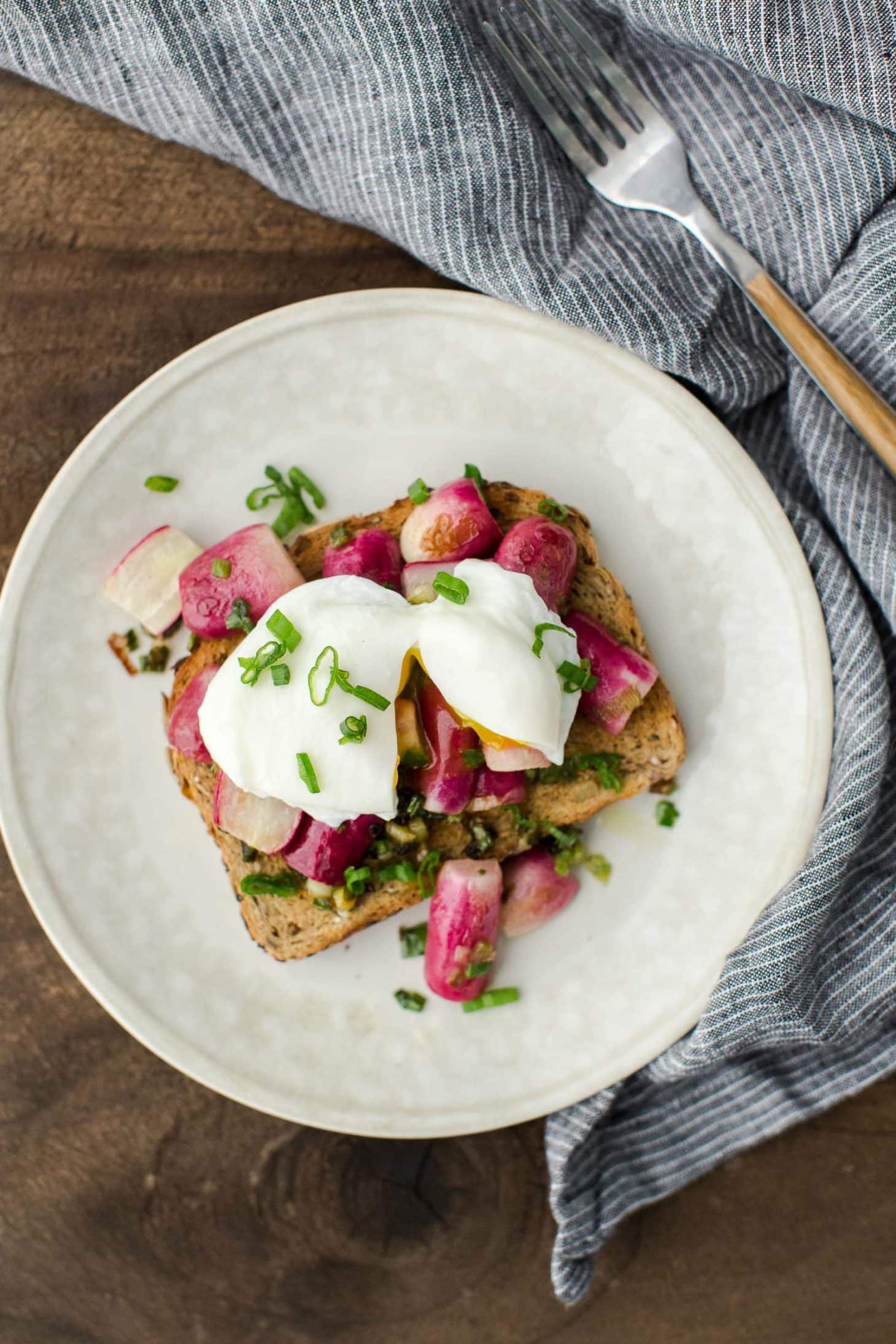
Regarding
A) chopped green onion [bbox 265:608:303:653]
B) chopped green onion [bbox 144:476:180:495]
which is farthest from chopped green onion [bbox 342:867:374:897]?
chopped green onion [bbox 144:476:180:495]

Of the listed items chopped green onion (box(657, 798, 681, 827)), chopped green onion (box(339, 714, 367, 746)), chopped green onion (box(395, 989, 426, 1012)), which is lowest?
chopped green onion (box(395, 989, 426, 1012))

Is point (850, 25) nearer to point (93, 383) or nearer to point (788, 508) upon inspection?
point (788, 508)

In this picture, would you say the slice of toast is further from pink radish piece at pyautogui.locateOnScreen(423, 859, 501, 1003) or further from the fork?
the fork

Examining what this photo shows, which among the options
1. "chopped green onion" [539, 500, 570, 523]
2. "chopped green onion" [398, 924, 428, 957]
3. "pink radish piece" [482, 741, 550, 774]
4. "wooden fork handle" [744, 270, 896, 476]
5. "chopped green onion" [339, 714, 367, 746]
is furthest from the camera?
"chopped green onion" [398, 924, 428, 957]

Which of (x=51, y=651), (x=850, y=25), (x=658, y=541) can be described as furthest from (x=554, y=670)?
(x=850, y=25)

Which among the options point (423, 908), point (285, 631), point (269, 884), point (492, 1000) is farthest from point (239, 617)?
point (492, 1000)

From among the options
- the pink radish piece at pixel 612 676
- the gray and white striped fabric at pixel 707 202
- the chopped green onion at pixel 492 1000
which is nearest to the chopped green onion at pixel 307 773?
the pink radish piece at pixel 612 676
